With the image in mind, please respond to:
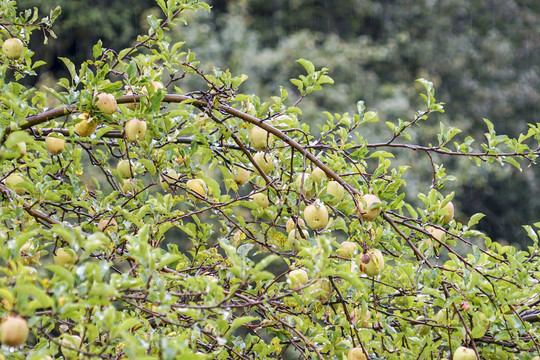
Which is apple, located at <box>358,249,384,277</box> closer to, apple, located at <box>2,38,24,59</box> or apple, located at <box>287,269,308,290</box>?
apple, located at <box>287,269,308,290</box>

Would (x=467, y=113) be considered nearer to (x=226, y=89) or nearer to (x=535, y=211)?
(x=535, y=211)

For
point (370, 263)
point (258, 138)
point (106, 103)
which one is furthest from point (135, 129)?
point (370, 263)

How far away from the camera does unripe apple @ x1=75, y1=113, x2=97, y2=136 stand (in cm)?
118

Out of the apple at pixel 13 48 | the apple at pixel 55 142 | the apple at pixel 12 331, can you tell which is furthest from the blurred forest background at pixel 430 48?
the apple at pixel 12 331

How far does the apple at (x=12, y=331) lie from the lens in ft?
2.44

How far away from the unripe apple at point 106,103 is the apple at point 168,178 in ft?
0.67

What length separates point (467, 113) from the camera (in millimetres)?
7008

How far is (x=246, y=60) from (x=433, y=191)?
464 cm

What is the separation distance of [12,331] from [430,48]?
681 centimetres

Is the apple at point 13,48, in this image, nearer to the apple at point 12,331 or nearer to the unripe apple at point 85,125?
the unripe apple at point 85,125

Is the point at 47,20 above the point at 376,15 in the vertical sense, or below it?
above

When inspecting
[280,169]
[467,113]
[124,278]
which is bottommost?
[467,113]

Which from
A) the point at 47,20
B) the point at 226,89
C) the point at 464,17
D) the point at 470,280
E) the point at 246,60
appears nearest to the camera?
the point at 470,280

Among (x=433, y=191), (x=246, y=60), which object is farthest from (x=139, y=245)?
(x=246, y=60)
